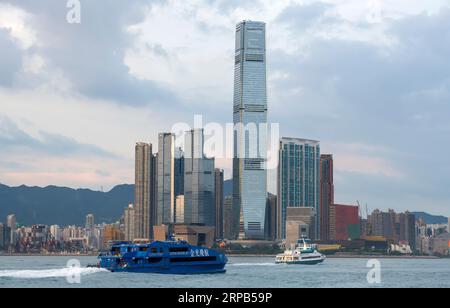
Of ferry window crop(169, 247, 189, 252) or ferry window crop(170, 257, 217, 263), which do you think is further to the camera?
ferry window crop(169, 247, 189, 252)

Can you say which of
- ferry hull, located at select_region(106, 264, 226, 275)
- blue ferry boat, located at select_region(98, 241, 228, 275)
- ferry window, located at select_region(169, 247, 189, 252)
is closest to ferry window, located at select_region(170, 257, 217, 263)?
blue ferry boat, located at select_region(98, 241, 228, 275)

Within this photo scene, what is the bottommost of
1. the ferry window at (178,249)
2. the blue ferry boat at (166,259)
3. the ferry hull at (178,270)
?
the ferry hull at (178,270)

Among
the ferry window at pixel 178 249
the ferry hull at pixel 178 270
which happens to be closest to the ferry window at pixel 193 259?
the ferry hull at pixel 178 270

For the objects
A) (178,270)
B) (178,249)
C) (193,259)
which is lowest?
(178,270)

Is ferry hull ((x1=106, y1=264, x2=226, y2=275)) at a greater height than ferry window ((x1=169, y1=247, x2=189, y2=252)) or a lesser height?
lesser

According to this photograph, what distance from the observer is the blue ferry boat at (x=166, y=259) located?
432 ft

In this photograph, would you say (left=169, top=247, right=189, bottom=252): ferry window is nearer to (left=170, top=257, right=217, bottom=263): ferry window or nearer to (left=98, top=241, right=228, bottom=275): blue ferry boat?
(left=98, top=241, right=228, bottom=275): blue ferry boat

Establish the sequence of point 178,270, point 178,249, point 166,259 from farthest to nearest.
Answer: point 178,249 → point 166,259 → point 178,270

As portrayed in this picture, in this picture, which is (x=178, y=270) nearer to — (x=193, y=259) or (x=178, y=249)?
(x=193, y=259)

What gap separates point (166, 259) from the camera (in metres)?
132

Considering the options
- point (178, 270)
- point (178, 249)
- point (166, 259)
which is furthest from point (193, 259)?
point (166, 259)

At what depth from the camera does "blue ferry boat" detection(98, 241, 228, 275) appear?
Answer: 132 metres

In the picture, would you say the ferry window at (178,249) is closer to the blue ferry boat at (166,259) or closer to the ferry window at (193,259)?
the blue ferry boat at (166,259)
